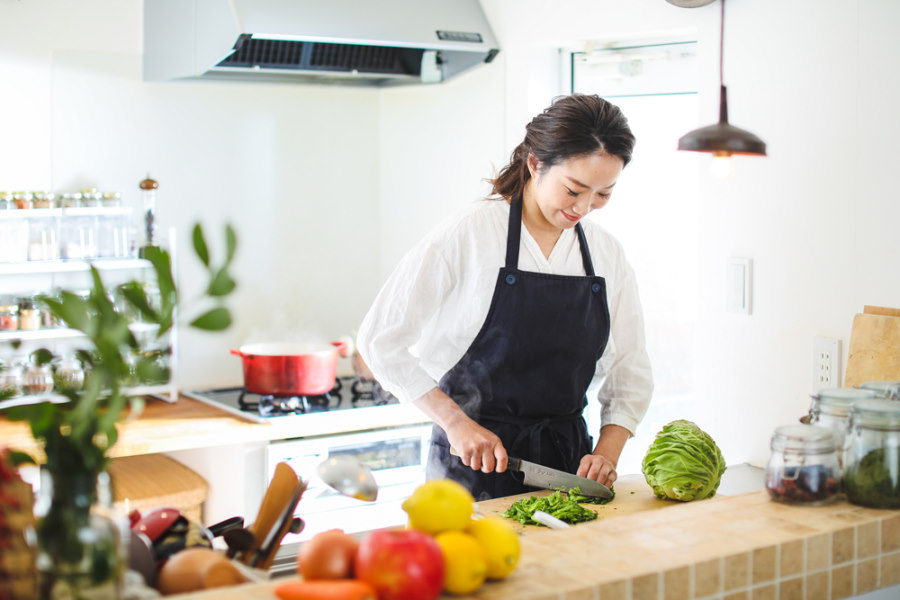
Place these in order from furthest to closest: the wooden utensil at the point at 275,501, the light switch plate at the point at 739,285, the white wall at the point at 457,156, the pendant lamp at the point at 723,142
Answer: the light switch plate at the point at 739,285 < the white wall at the point at 457,156 < the pendant lamp at the point at 723,142 < the wooden utensil at the point at 275,501

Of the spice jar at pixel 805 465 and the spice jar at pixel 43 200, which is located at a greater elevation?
the spice jar at pixel 43 200

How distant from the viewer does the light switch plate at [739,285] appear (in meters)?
2.60

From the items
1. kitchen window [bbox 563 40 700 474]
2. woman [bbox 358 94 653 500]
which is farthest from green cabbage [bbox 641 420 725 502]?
kitchen window [bbox 563 40 700 474]

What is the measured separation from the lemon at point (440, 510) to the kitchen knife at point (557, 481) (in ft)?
2.57

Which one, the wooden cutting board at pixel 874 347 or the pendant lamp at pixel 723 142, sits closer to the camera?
the pendant lamp at pixel 723 142

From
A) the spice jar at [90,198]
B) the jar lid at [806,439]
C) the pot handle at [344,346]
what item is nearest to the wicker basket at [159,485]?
the pot handle at [344,346]

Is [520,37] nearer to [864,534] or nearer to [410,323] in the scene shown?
[410,323]

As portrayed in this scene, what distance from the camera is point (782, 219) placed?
A: 2.50 meters

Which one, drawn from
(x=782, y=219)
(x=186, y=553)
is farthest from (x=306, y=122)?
(x=186, y=553)

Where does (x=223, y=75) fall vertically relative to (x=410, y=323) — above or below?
above

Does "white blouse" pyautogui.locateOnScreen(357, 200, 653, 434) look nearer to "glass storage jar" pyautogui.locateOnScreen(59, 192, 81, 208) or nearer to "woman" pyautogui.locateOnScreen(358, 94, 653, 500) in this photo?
"woman" pyautogui.locateOnScreen(358, 94, 653, 500)

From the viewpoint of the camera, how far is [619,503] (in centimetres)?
196

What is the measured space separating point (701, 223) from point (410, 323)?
1.07 meters

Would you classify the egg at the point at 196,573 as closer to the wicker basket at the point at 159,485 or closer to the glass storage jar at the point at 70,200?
the wicker basket at the point at 159,485
